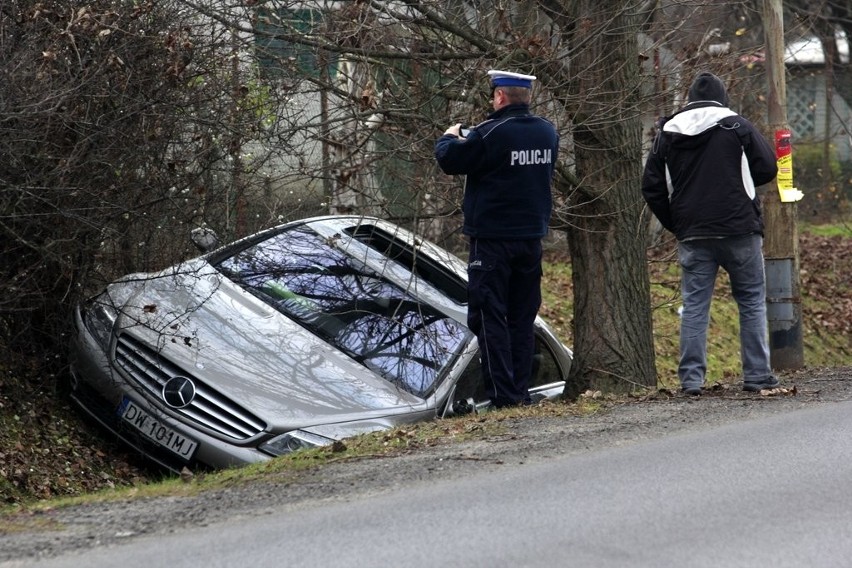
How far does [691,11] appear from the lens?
451 inches

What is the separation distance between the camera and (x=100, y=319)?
8539mm

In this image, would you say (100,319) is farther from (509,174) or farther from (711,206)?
(711,206)

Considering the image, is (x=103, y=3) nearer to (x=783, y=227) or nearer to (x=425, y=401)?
(x=425, y=401)

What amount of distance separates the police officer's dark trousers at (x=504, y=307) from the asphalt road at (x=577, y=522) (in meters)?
1.87

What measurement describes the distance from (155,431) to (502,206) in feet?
8.48

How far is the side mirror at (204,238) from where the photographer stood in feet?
29.2

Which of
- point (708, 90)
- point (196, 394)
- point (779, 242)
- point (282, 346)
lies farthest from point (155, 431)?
point (779, 242)

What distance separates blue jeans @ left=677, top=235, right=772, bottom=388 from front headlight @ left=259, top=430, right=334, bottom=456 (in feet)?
9.08

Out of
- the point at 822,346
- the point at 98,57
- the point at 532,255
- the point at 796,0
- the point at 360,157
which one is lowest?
the point at 822,346

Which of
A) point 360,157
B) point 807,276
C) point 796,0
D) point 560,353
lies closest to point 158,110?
point 360,157

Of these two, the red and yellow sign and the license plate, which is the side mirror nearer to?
the license plate

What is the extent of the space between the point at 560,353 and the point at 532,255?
5.39 ft

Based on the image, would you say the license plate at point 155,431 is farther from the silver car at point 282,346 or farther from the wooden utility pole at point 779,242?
the wooden utility pole at point 779,242

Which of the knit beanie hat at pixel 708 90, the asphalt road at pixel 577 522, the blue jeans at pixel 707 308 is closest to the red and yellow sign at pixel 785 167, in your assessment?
the blue jeans at pixel 707 308
